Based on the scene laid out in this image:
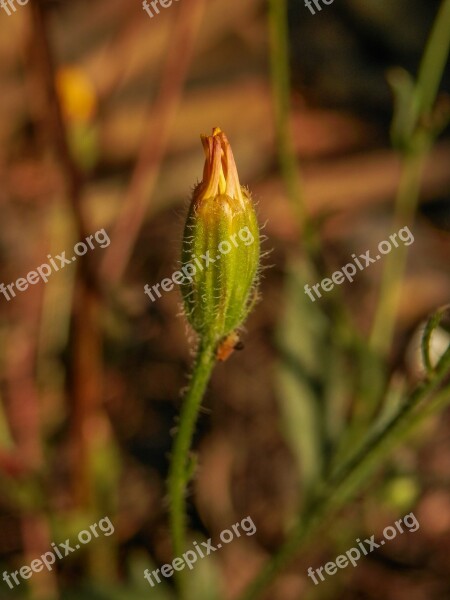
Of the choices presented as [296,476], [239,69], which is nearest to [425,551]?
[296,476]

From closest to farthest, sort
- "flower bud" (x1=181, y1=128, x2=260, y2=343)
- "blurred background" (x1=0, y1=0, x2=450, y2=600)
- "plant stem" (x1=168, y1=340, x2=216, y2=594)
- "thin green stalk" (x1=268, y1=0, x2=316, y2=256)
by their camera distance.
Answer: "flower bud" (x1=181, y1=128, x2=260, y2=343)
"plant stem" (x1=168, y1=340, x2=216, y2=594)
"thin green stalk" (x1=268, y1=0, x2=316, y2=256)
"blurred background" (x1=0, y1=0, x2=450, y2=600)

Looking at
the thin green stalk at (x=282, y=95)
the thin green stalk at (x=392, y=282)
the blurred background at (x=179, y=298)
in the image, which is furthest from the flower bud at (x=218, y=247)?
the thin green stalk at (x=392, y=282)

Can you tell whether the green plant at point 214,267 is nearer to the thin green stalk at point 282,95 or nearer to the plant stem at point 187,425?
the plant stem at point 187,425

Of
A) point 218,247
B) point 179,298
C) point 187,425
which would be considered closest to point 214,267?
point 218,247

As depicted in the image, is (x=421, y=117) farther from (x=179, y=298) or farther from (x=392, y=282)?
(x=179, y=298)

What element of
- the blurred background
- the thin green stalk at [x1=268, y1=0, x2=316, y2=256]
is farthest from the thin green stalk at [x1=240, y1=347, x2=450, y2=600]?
the thin green stalk at [x1=268, y1=0, x2=316, y2=256]

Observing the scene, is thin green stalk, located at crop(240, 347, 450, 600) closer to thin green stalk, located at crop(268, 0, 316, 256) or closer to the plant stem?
the plant stem
